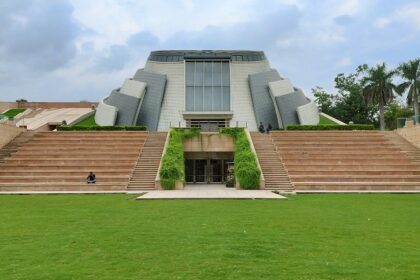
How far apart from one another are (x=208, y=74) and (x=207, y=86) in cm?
146

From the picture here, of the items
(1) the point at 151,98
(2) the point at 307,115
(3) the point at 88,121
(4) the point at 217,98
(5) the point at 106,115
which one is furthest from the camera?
(4) the point at 217,98

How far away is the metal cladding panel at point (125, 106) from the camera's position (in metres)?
44.2

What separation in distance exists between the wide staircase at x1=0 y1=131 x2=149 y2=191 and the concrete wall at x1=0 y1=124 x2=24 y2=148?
61.2 inches

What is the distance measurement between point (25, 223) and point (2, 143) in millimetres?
21176

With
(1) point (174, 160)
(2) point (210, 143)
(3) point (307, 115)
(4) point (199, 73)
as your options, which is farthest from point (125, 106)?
(1) point (174, 160)

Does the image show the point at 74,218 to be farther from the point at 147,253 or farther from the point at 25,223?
the point at 147,253

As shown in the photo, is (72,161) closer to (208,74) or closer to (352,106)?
(208,74)

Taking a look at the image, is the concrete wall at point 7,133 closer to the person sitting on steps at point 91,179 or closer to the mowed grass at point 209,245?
the person sitting on steps at point 91,179

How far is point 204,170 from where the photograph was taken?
32.7m

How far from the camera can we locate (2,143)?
2955cm

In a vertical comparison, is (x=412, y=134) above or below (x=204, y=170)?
above

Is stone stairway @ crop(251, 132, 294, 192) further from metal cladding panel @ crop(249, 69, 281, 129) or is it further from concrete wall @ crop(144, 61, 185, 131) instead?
concrete wall @ crop(144, 61, 185, 131)

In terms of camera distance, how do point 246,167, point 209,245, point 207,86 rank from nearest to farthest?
point 209,245 < point 246,167 < point 207,86

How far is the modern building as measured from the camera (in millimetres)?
44656
